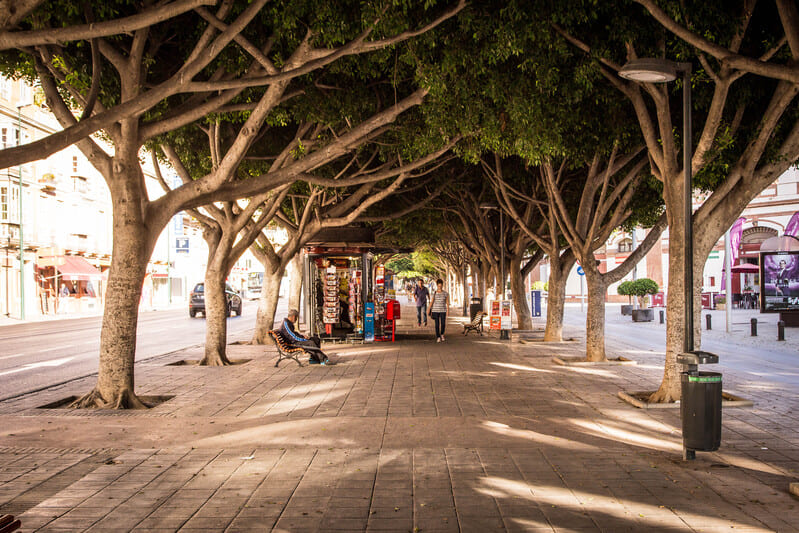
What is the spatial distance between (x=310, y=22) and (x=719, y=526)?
795cm

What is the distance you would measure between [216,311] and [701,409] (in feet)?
36.5

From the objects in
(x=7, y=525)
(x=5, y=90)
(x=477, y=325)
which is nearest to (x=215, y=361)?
(x=477, y=325)

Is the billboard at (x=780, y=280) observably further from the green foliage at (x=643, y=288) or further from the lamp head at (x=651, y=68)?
the lamp head at (x=651, y=68)

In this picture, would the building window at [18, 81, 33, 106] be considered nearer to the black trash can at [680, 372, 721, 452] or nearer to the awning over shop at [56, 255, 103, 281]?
the awning over shop at [56, 255, 103, 281]

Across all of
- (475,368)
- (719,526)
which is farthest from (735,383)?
(719,526)

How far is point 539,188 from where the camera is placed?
20234 millimetres

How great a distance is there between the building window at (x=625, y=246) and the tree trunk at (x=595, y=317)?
149 feet

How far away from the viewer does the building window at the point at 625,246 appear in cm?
5756

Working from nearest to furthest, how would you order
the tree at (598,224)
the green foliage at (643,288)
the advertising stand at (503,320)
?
the tree at (598,224) < the advertising stand at (503,320) < the green foliage at (643,288)

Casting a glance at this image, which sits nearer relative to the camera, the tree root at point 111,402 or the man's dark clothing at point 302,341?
the tree root at point 111,402

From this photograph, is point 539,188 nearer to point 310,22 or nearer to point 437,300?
point 437,300

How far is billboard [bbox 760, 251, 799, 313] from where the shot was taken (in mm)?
23078

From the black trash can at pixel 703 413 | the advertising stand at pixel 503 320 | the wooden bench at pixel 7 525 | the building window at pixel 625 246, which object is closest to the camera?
the wooden bench at pixel 7 525

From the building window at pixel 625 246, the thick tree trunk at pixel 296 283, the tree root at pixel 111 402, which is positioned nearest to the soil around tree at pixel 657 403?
the tree root at pixel 111 402
